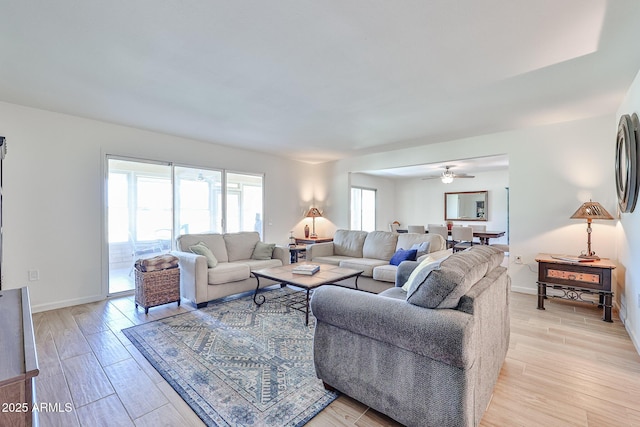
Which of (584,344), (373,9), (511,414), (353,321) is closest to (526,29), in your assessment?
(373,9)

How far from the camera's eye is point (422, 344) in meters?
1.42

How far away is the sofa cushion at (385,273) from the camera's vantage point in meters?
3.80

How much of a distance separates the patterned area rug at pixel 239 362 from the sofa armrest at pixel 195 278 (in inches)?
7.6

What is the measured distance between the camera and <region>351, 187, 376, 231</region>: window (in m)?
8.40

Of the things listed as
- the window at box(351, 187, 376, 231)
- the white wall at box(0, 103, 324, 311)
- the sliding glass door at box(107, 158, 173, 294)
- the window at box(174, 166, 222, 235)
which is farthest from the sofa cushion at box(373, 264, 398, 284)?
the window at box(351, 187, 376, 231)

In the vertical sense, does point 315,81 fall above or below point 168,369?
above

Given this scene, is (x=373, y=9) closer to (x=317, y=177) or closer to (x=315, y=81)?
(x=315, y=81)

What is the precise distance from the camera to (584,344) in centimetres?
262

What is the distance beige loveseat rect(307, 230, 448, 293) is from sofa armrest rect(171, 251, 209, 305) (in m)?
1.80

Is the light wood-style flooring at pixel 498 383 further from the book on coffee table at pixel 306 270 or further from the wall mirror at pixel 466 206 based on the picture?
the wall mirror at pixel 466 206

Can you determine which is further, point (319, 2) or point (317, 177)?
point (317, 177)

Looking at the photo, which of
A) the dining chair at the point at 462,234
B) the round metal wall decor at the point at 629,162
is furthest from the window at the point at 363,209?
the round metal wall decor at the point at 629,162

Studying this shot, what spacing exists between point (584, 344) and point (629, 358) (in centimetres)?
29

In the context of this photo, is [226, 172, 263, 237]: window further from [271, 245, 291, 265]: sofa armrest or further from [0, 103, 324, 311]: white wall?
[0, 103, 324, 311]: white wall
